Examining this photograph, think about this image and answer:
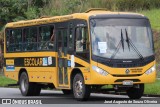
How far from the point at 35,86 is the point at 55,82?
2.71 metres

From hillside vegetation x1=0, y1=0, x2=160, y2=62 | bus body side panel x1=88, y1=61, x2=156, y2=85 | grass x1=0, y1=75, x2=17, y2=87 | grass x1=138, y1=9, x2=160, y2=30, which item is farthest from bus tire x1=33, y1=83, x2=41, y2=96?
grass x1=138, y1=9, x2=160, y2=30

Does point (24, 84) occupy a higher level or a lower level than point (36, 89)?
higher

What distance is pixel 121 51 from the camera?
20.2 metres

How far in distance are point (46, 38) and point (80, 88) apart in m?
3.74

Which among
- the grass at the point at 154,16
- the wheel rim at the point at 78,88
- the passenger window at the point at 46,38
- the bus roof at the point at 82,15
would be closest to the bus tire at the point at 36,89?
the passenger window at the point at 46,38

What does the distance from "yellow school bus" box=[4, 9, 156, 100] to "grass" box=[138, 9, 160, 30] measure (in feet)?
48.5

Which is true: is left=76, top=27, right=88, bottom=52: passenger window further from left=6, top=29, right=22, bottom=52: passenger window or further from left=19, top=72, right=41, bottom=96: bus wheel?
left=6, top=29, right=22, bottom=52: passenger window

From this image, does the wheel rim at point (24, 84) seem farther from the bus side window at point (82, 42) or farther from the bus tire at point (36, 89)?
the bus side window at point (82, 42)

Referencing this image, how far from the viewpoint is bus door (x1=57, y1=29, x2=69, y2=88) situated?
71.4 feet

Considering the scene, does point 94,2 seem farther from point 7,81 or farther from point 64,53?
point 64,53

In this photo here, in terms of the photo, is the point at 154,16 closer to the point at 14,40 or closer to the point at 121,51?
the point at 14,40

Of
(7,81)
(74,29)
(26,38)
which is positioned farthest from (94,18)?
(7,81)

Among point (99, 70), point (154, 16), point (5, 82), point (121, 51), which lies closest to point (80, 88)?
point (99, 70)

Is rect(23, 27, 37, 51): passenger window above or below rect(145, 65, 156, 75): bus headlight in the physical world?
above
